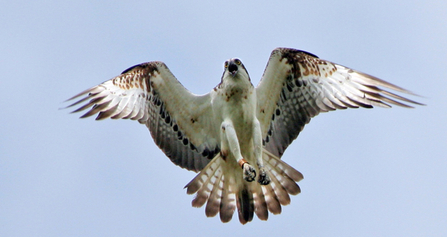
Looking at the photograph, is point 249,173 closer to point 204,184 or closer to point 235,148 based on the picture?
point 235,148

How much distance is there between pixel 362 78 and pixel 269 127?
1.79 m

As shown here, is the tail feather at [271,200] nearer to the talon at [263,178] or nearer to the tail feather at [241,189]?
the tail feather at [241,189]

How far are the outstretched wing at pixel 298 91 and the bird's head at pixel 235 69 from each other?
62 centimetres

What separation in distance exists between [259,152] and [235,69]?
54.0 inches

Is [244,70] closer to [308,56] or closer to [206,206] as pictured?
[308,56]

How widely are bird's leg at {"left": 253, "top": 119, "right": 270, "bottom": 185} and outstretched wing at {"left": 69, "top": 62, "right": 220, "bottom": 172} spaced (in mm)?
909

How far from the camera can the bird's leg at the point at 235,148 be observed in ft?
34.6

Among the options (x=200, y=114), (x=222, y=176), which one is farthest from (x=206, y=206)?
(x=200, y=114)

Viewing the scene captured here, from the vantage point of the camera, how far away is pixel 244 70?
10.9m

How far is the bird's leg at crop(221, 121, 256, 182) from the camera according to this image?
1053 centimetres

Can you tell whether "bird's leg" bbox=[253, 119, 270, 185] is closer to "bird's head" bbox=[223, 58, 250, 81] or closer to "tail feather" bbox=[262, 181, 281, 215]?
"tail feather" bbox=[262, 181, 281, 215]

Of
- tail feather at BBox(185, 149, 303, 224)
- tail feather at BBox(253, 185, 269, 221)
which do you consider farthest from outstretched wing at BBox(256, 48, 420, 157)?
tail feather at BBox(253, 185, 269, 221)

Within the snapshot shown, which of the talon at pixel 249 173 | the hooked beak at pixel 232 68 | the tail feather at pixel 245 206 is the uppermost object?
the hooked beak at pixel 232 68

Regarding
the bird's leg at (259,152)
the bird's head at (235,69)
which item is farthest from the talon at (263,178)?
the bird's head at (235,69)
